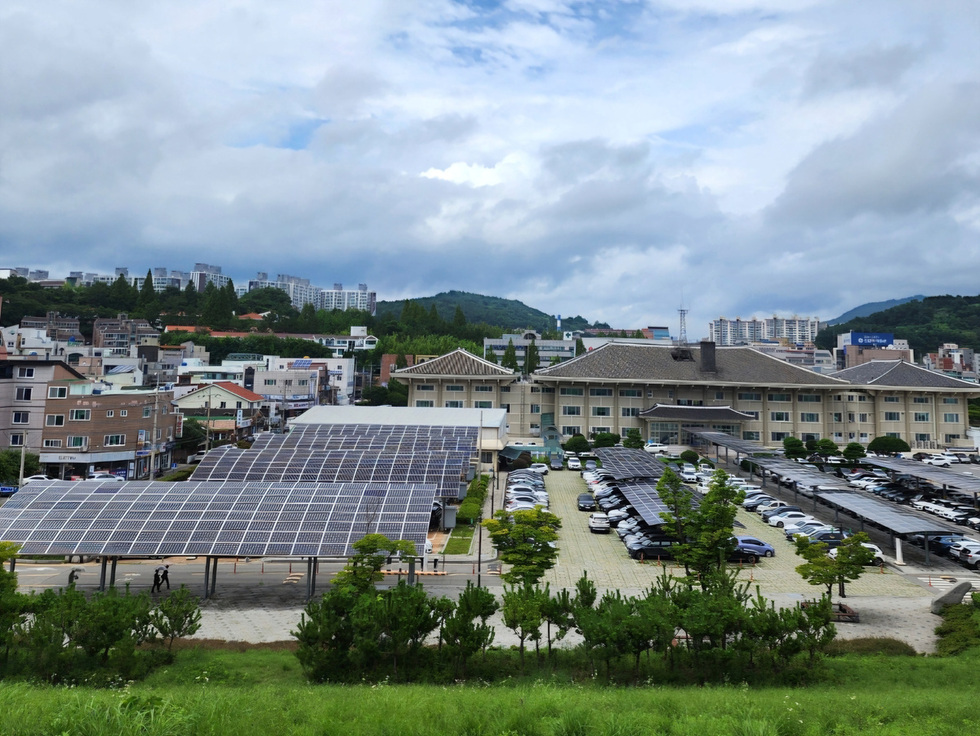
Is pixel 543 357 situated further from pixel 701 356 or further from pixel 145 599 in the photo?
pixel 145 599

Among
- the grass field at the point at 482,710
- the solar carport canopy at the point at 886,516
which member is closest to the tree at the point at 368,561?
the grass field at the point at 482,710

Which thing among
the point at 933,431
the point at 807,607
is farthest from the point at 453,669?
the point at 933,431

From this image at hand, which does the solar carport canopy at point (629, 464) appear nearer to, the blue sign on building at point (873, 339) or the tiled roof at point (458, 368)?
the tiled roof at point (458, 368)

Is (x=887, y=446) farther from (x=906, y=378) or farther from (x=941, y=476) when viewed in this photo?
(x=941, y=476)

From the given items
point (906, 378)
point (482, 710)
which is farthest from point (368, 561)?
point (906, 378)

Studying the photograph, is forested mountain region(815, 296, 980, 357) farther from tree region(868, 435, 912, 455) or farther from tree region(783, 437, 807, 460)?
tree region(783, 437, 807, 460)

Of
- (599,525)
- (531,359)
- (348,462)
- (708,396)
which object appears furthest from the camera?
(531,359)
